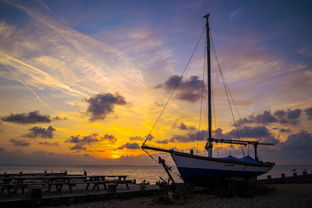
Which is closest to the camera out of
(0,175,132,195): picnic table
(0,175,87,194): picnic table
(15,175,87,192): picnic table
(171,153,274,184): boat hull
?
(0,175,87,194): picnic table

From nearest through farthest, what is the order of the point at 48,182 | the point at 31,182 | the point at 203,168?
the point at 31,182 → the point at 48,182 → the point at 203,168

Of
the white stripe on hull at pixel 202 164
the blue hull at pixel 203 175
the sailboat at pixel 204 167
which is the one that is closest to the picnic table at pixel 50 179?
the sailboat at pixel 204 167

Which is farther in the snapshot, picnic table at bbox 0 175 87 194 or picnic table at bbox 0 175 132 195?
picnic table at bbox 0 175 132 195

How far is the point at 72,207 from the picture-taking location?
Answer: 36.7 feet

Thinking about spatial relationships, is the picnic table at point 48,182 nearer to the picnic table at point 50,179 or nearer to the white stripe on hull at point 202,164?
the picnic table at point 50,179

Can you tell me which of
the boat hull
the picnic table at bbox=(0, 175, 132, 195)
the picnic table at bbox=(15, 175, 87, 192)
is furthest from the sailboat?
the picnic table at bbox=(15, 175, 87, 192)

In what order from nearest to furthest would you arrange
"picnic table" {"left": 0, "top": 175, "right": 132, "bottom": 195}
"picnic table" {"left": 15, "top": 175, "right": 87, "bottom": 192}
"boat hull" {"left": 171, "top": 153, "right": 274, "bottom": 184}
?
1. "picnic table" {"left": 0, "top": 175, "right": 132, "bottom": 195}
2. "picnic table" {"left": 15, "top": 175, "right": 87, "bottom": 192}
3. "boat hull" {"left": 171, "top": 153, "right": 274, "bottom": 184}

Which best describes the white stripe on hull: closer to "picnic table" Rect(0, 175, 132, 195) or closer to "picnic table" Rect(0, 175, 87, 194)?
"picnic table" Rect(0, 175, 132, 195)

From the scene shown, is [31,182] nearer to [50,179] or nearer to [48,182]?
[50,179]

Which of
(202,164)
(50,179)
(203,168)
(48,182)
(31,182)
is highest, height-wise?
(202,164)

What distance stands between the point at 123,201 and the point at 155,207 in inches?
83.8

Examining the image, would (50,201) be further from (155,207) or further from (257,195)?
(257,195)

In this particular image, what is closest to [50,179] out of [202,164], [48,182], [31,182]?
[31,182]

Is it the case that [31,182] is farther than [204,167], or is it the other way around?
[204,167]
